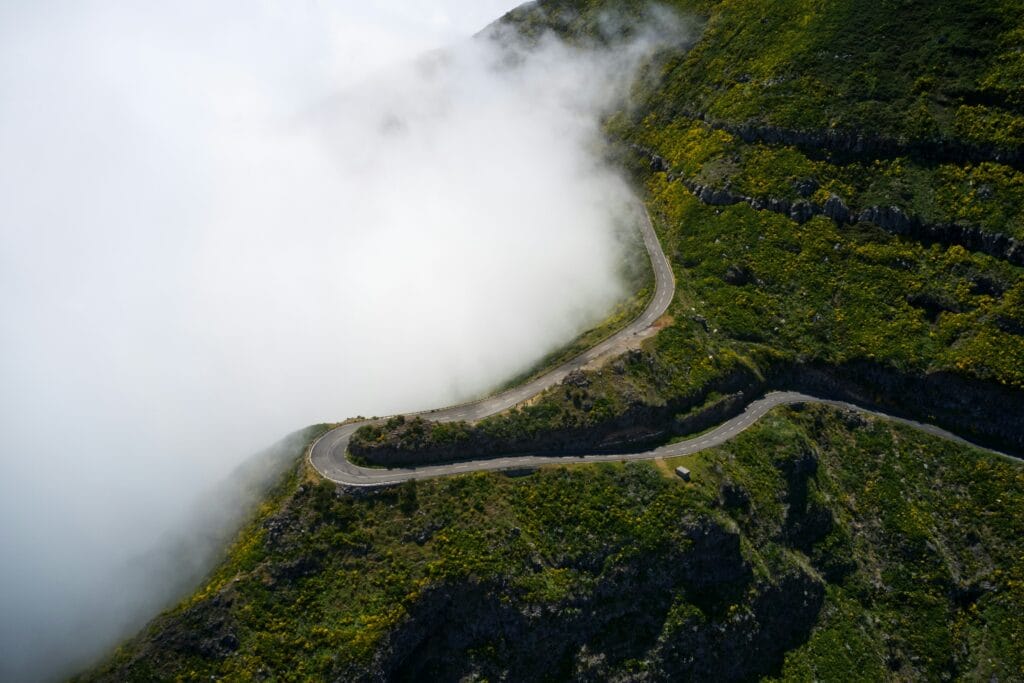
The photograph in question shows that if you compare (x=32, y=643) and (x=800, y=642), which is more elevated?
(x=32, y=643)

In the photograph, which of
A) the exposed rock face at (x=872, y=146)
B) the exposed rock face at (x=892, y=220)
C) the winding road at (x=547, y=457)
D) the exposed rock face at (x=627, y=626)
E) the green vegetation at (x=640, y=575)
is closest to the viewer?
the green vegetation at (x=640, y=575)

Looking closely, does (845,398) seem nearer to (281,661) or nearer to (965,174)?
(965,174)

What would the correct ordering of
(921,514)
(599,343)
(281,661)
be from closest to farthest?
(281,661) → (921,514) → (599,343)

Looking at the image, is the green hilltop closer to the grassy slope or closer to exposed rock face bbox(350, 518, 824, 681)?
exposed rock face bbox(350, 518, 824, 681)

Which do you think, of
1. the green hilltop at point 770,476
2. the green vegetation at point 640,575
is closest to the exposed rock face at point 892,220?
the green hilltop at point 770,476

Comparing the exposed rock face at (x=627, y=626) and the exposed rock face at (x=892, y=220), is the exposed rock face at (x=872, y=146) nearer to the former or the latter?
the exposed rock face at (x=892, y=220)

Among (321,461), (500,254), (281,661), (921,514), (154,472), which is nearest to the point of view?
(281,661)

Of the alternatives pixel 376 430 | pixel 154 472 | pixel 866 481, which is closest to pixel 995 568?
pixel 866 481

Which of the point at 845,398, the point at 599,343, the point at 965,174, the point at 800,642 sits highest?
the point at 599,343

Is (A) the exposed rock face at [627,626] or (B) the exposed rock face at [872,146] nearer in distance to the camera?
(A) the exposed rock face at [627,626]
